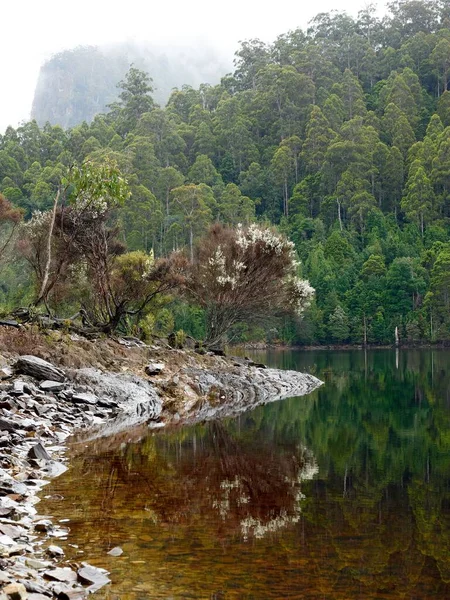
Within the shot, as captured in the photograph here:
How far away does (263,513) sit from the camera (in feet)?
28.0

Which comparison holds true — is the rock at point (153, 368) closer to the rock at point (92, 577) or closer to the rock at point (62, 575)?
the rock at point (92, 577)

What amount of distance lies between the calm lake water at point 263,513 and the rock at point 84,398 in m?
2.77

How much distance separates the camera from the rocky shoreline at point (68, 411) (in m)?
5.77

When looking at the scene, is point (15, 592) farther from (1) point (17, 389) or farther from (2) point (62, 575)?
(1) point (17, 389)

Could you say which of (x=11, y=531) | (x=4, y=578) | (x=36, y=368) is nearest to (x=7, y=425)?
(x=36, y=368)

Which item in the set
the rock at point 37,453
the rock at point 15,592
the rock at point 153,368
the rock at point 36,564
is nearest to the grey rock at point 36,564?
the rock at point 36,564

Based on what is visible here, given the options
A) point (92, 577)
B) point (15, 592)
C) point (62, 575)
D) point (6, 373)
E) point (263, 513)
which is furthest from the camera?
point (6, 373)

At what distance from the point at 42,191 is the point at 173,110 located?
43239 millimetres

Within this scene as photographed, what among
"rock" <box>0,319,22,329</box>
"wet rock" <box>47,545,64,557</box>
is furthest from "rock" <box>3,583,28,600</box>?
"rock" <box>0,319,22,329</box>

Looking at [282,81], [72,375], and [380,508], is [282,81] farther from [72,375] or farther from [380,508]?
[380,508]

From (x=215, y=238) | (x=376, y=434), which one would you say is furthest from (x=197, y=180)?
(x=376, y=434)

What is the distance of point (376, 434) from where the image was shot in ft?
54.1

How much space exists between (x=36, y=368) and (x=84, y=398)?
1.49m

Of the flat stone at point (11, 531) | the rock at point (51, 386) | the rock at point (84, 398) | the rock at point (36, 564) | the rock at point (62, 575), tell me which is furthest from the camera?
the rock at point (84, 398)
